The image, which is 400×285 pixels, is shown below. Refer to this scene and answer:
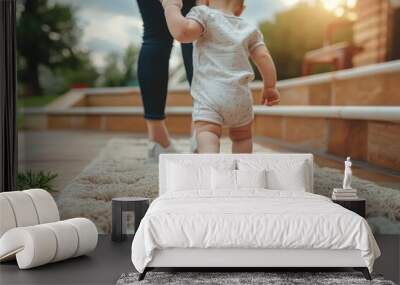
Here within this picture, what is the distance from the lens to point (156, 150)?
5.38 m

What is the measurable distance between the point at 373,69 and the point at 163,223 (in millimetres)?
2466

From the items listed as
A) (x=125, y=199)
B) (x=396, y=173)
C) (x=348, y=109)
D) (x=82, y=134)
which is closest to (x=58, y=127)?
(x=82, y=134)

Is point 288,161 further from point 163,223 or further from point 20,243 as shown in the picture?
point 20,243

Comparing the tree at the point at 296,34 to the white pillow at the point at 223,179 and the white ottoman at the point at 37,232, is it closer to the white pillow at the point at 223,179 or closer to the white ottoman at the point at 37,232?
the white pillow at the point at 223,179

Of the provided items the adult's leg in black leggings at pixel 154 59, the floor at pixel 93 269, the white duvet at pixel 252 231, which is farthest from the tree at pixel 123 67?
the white duvet at pixel 252 231

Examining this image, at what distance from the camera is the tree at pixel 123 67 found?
5355mm

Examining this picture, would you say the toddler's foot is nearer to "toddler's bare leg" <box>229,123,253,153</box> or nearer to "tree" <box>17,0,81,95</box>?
"toddler's bare leg" <box>229,123,253,153</box>

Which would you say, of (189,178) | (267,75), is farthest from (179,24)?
(189,178)

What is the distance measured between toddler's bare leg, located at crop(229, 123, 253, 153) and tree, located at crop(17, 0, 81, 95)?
1.47 meters

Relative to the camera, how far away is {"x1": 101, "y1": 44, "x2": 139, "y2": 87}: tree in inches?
211

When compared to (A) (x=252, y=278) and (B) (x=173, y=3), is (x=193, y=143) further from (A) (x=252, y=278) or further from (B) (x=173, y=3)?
(A) (x=252, y=278)

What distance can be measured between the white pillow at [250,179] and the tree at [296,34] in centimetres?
104

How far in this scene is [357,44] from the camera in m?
5.27

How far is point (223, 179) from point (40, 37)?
2.14m
